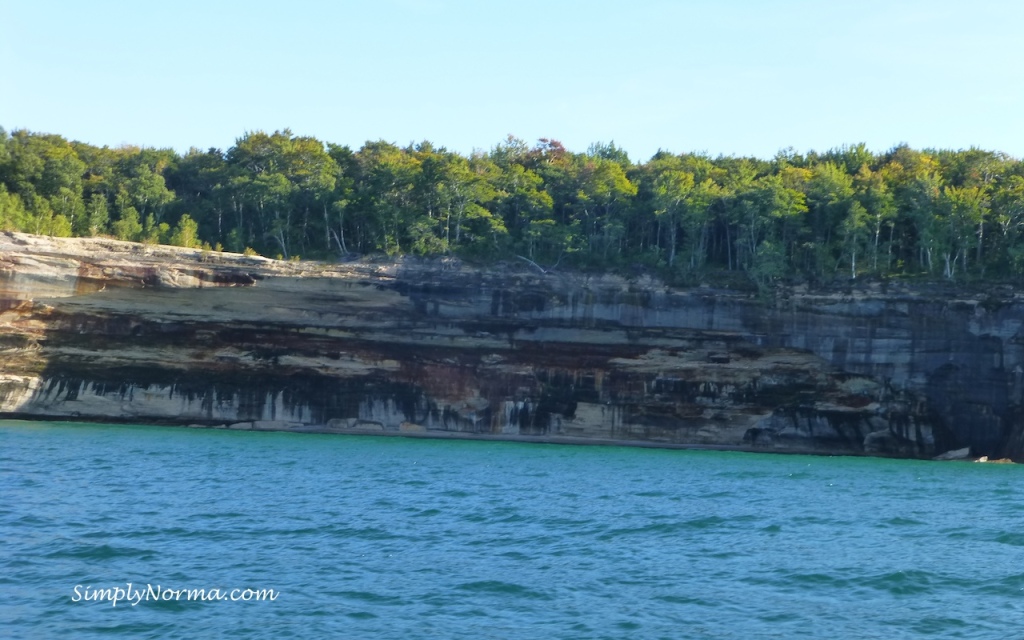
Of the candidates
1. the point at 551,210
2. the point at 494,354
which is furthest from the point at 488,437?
the point at 551,210

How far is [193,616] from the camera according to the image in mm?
13766

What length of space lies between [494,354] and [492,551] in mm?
30754

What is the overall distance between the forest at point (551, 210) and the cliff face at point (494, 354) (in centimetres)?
234

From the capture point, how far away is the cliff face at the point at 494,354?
149 ft

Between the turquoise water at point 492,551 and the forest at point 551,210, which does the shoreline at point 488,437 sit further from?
the turquoise water at point 492,551

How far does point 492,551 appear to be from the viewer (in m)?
18.7

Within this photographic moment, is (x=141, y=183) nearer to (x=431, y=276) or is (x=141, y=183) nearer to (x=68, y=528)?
(x=431, y=276)

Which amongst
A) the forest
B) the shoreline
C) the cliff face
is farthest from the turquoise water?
the forest

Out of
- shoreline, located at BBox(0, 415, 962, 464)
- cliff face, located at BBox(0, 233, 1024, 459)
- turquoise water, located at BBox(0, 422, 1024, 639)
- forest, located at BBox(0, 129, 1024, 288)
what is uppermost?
forest, located at BBox(0, 129, 1024, 288)

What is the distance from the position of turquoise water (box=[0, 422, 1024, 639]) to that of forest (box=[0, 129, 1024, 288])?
18.8m

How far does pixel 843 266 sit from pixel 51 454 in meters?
34.9

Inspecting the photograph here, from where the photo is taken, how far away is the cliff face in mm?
45438

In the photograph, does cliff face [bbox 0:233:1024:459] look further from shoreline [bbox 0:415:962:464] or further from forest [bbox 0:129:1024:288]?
forest [bbox 0:129:1024:288]

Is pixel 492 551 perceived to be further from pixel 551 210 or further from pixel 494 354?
pixel 551 210
